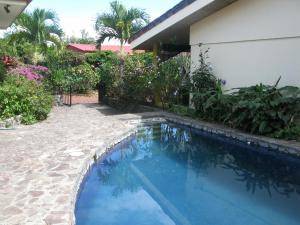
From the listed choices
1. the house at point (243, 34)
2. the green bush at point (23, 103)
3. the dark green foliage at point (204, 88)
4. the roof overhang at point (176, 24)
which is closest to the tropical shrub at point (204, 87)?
the dark green foliage at point (204, 88)

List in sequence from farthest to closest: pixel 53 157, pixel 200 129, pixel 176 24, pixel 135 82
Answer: pixel 135 82 < pixel 176 24 < pixel 200 129 < pixel 53 157

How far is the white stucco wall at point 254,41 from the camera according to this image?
10.5m

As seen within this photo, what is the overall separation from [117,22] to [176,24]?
19.0 meters

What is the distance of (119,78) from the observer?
1545 centimetres

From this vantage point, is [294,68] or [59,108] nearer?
[294,68]

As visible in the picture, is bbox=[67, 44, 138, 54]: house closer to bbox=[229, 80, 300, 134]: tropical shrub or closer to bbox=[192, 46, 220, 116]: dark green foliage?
bbox=[192, 46, 220, 116]: dark green foliage

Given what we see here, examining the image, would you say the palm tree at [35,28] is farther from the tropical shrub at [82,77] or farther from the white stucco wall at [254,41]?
the white stucco wall at [254,41]

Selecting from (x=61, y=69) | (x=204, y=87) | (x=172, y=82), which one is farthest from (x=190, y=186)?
(x=61, y=69)

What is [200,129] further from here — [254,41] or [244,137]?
[254,41]

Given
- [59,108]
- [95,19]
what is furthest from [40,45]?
[59,108]

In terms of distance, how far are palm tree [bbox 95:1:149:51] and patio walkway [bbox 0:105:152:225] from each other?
2071 cm

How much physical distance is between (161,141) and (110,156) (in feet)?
8.03

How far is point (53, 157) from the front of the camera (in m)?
7.58

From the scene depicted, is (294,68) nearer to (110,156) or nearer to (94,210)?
(110,156)
